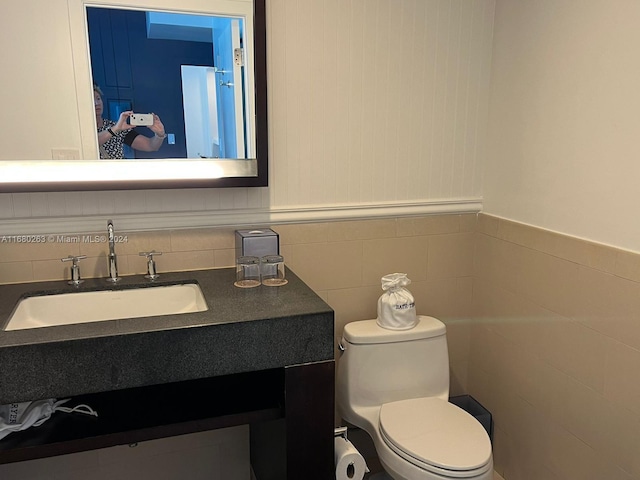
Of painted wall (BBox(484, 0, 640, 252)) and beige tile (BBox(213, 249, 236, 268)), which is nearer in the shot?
painted wall (BBox(484, 0, 640, 252))

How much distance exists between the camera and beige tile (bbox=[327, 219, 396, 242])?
6.91ft

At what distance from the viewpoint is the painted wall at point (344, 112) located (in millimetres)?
1671

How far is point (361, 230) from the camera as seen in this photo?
2141 mm

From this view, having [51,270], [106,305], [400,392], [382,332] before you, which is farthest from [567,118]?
[51,270]

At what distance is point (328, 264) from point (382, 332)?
1.11ft

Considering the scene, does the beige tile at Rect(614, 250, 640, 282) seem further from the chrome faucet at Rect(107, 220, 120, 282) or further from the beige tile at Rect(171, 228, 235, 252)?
the chrome faucet at Rect(107, 220, 120, 282)

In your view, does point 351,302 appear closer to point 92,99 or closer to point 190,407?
point 190,407

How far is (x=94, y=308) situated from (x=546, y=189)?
157 centimetres

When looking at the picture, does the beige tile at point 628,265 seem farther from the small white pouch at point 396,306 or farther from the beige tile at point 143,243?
the beige tile at point 143,243

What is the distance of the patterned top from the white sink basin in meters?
0.43

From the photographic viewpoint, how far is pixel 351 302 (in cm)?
218

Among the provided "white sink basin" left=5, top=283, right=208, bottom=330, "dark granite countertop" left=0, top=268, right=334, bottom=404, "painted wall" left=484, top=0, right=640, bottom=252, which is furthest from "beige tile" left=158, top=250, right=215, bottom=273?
"painted wall" left=484, top=0, right=640, bottom=252

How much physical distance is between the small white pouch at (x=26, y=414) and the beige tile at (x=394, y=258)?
1.13 meters

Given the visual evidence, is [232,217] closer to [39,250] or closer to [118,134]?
[118,134]
